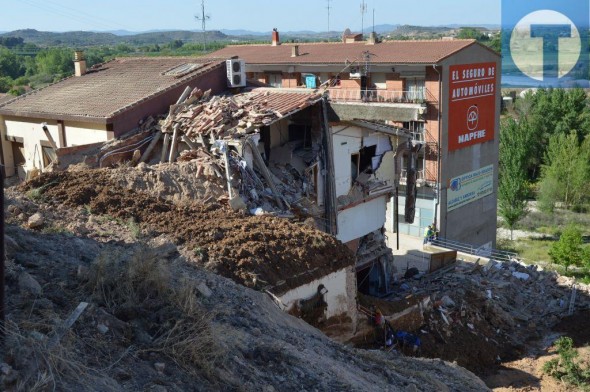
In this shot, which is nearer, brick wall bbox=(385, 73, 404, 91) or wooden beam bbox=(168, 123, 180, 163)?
wooden beam bbox=(168, 123, 180, 163)

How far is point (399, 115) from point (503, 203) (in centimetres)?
1069

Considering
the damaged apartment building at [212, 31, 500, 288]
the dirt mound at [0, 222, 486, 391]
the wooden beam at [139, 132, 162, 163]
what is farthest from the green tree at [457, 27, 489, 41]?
the dirt mound at [0, 222, 486, 391]

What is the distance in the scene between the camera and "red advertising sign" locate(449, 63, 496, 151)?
33.4m

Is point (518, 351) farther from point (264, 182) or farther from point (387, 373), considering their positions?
point (387, 373)

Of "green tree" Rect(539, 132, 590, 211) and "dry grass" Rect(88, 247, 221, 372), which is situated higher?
"dry grass" Rect(88, 247, 221, 372)

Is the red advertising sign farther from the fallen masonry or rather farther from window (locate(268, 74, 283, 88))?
the fallen masonry

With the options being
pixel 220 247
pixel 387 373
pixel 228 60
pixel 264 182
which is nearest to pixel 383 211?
pixel 264 182

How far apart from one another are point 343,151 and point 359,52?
1905cm

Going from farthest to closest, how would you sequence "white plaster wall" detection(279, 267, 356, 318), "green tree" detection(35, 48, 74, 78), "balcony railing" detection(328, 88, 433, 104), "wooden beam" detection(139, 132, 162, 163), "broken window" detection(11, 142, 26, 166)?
"green tree" detection(35, 48, 74, 78) → "balcony railing" detection(328, 88, 433, 104) → "broken window" detection(11, 142, 26, 166) → "wooden beam" detection(139, 132, 162, 163) → "white plaster wall" detection(279, 267, 356, 318)

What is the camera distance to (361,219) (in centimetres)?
1966

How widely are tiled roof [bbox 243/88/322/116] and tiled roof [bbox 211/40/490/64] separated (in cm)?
1260

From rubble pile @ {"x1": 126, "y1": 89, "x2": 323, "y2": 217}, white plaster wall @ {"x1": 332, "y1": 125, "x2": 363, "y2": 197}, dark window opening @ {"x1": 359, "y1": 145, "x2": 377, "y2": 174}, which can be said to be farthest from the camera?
dark window opening @ {"x1": 359, "y1": 145, "x2": 377, "y2": 174}

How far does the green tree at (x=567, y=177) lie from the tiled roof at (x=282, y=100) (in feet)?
99.5

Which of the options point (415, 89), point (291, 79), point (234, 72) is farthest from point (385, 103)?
point (234, 72)
